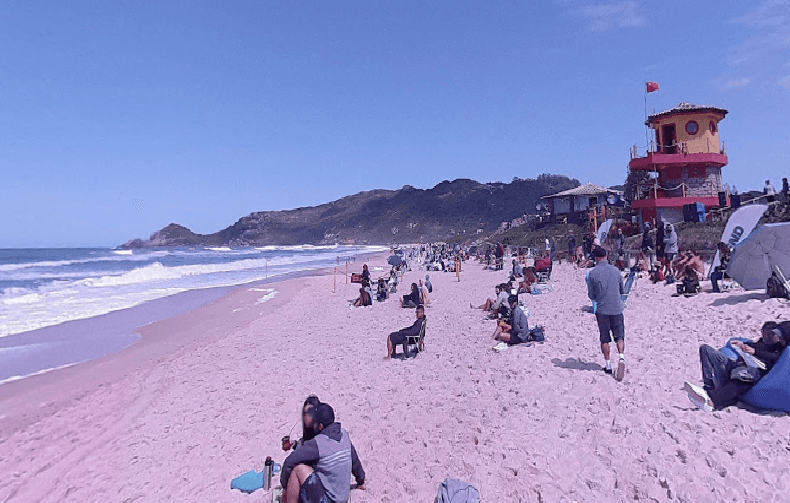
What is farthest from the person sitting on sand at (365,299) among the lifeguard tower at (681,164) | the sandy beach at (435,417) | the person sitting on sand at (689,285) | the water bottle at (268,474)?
the lifeguard tower at (681,164)

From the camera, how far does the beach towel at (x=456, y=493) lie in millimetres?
3475

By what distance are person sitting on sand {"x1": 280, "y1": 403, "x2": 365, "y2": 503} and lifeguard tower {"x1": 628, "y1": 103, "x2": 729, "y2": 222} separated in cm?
2180

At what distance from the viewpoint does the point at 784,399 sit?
395cm

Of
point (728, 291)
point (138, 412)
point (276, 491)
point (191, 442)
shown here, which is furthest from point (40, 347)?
point (728, 291)

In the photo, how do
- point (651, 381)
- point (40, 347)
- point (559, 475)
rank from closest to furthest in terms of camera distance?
point (559, 475), point (651, 381), point (40, 347)

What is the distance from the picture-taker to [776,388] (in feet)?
13.1

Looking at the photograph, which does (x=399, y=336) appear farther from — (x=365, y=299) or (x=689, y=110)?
(x=689, y=110)

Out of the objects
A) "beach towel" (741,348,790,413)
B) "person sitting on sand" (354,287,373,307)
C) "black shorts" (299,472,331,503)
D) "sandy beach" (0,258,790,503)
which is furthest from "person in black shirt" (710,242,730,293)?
"black shorts" (299,472,331,503)

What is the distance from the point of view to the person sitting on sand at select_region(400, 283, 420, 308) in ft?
41.9

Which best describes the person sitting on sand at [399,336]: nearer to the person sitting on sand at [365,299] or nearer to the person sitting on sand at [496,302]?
the person sitting on sand at [496,302]

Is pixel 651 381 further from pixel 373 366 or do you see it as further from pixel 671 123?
pixel 671 123

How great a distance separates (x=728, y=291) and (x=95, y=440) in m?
10.9

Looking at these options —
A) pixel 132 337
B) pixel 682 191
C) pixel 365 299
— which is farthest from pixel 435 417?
pixel 682 191

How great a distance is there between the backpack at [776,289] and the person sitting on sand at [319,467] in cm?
779
